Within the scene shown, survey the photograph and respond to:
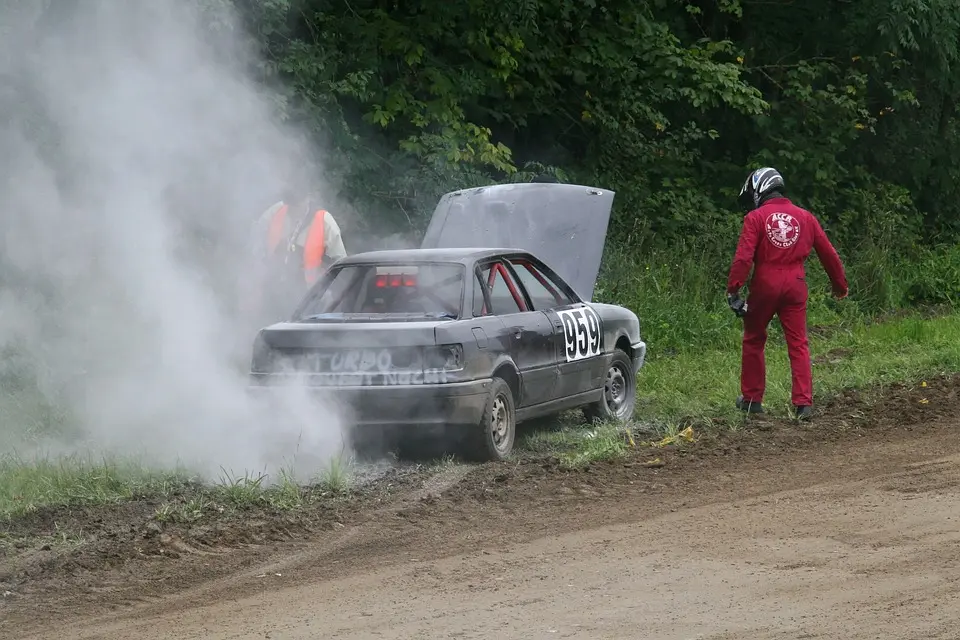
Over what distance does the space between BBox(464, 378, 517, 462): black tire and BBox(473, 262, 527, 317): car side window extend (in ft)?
2.06

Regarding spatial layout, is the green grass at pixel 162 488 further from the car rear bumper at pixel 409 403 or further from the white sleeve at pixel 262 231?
the white sleeve at pixel 262 231

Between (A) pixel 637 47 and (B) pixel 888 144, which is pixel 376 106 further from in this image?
(B) pixel 888 144

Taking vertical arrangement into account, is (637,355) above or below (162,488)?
above

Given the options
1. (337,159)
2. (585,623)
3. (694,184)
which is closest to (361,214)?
(337,159)

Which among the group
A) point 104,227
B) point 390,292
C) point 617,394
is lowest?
point 617,394

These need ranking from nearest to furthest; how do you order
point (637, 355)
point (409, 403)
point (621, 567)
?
point (621, 567) < point (409, 403) < point (637, 355)

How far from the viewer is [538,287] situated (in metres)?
10.7

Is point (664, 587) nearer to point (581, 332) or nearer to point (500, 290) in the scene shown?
point (500, 290)

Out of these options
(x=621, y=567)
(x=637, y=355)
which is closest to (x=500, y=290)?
(x=637, y=355)

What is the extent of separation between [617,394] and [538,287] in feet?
4.18

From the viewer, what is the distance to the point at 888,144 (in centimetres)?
2269

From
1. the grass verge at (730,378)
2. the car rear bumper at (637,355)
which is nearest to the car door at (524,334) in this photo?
the grass verge at (730,378)

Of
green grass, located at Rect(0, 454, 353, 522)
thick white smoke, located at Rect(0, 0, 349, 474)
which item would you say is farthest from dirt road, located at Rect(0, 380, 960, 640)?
thick white smoke, located at Rect(0, 0, 349, 474)

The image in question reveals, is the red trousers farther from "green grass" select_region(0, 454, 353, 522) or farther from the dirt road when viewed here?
"green grass" select_region(0, 454, 353, 522)
